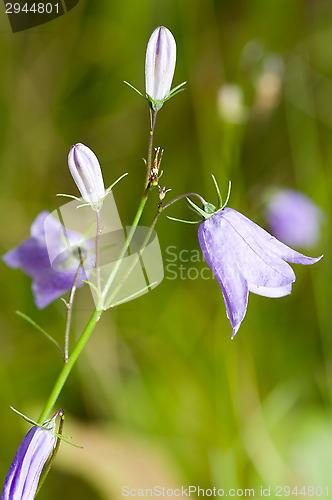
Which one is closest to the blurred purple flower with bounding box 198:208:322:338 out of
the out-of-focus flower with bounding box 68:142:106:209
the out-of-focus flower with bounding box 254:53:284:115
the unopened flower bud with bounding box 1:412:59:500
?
the out-of-focus flower with bounding box 68:142:106:209

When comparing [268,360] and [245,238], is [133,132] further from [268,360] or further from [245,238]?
[245,238]

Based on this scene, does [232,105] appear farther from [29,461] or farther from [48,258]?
[29,461]

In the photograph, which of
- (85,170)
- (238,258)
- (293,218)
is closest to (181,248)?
(293,218)

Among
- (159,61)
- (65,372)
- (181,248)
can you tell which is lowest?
(181,248)

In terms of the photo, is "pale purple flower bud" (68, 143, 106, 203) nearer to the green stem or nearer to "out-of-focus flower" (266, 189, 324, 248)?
the green stem

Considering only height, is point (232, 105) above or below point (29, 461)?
above
